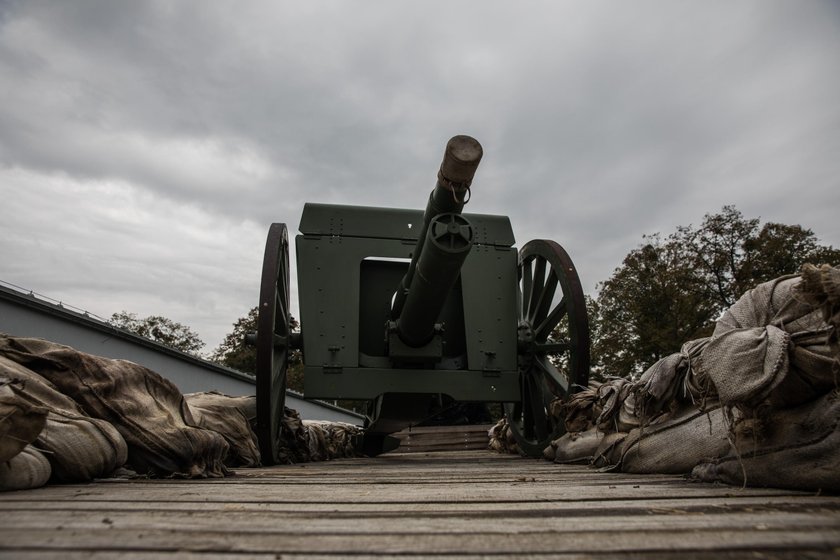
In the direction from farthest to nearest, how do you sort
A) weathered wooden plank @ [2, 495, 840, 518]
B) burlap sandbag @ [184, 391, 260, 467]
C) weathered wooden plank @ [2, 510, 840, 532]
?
burlap sandbag @ [184, 391, 260, 467]
weathered wooden plank @ [2, 495, 840, 518]
weathered wooden plank @ [2, 510, 840, 532]

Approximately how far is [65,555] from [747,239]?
67.0 feet

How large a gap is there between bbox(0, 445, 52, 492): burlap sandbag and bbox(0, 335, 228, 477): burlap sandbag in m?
0.46

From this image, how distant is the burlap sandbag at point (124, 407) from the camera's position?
2.38 metres

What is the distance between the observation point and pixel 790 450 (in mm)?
1719

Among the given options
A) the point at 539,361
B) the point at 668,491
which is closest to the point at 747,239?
the point at 539,361

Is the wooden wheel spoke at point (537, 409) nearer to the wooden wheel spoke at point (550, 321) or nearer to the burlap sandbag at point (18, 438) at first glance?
the wooden wheel spoke at point (550, 321)

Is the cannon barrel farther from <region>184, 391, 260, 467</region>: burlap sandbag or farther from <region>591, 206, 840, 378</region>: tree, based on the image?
<region>591, 206, 840, 378</region>: tree

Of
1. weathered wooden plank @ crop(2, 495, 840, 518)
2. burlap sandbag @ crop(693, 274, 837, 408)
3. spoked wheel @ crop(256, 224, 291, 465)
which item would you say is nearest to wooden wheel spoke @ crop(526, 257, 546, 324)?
spoked wheel @ crop(256, 224, 291, 465)

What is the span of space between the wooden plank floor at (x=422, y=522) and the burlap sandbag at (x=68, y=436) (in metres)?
0.13

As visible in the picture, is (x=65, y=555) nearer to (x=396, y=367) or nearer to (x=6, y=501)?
(x=6, y=501)

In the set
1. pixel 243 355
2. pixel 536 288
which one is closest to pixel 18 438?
pixel 536 288

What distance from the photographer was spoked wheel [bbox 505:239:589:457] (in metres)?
3.90

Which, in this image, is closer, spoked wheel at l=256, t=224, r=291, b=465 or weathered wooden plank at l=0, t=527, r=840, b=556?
weathered wooden plank at l=0, t=527, r=840, b=556

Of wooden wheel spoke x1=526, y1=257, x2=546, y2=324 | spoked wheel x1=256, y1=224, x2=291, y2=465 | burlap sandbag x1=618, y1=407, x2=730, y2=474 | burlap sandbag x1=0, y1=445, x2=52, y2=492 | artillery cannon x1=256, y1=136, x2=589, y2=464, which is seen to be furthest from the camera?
wooden wheel spoke x1=526, y1=257, x2=546, y2=324
